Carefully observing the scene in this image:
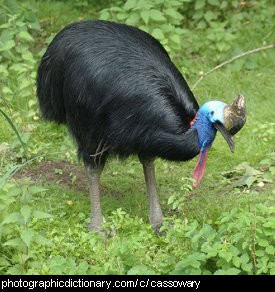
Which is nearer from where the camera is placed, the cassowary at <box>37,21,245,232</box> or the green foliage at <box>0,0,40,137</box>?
the cassowary at <box>37,21,245,232</box>

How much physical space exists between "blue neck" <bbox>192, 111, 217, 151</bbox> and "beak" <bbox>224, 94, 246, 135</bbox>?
0.12m

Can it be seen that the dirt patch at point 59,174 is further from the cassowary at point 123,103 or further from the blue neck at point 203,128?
the blue neck at point 203,128

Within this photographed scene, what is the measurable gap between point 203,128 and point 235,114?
0.80ft

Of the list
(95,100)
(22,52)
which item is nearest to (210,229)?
(95,100)

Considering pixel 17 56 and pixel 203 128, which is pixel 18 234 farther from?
pixel 17 56

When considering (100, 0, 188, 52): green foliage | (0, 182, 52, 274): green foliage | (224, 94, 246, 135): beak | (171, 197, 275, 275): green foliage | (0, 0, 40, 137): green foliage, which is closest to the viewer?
(171, 197, 275, 275): green foliage

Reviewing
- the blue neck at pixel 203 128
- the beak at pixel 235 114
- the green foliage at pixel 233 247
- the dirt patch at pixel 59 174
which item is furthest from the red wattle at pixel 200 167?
the dirt patch at pixel 59 174

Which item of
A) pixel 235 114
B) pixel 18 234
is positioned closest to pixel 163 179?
pixel 235 114

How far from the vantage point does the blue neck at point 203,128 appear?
492 centimetres

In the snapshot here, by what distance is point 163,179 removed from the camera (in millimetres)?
6148

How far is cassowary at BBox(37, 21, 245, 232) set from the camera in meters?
4.93

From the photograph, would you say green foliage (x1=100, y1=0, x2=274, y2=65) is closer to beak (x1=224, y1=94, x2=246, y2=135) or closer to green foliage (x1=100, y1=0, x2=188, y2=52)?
green foliage (x1=100, y1=0, x2=188, y2=52)

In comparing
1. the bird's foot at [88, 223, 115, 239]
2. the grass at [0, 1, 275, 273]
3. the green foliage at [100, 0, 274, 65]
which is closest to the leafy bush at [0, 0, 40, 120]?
the grass at [0, 1, 275, 273]
